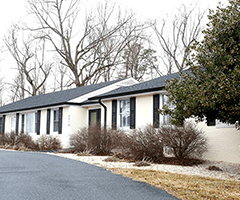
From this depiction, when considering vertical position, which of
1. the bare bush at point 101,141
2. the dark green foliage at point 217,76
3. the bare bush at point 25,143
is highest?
the dark green foliage at point 217,76

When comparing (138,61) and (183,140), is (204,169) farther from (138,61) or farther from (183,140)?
(138,61)

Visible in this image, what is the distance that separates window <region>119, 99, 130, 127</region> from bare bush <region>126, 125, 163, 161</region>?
4061mm

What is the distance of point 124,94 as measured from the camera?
51.3 ft

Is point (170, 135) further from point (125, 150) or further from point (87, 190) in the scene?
point (87, 190)

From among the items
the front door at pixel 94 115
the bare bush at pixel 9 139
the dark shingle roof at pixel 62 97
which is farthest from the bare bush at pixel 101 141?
the bare bush at pixel 9 139

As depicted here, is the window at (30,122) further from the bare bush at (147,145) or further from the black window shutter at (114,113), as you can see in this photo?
the bare bush at (147,145)

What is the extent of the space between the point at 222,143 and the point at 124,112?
591 cm

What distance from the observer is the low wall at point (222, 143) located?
11.4 meters

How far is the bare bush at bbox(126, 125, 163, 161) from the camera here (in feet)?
37.9

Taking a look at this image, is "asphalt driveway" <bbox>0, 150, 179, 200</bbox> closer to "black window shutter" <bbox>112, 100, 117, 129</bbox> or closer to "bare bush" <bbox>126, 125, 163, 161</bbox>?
"bare bush" <bbox>126, 125, 163, 161</bbox>

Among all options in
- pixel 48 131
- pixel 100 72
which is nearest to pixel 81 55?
pixel 100 72

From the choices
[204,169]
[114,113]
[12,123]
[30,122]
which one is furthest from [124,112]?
[12,123]

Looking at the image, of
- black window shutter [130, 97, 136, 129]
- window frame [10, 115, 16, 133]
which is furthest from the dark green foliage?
window frame [10, 115, 16, 133]

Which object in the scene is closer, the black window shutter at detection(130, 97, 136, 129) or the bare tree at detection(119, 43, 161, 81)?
the black window shutter at detection(130, 97, 136, 129)
